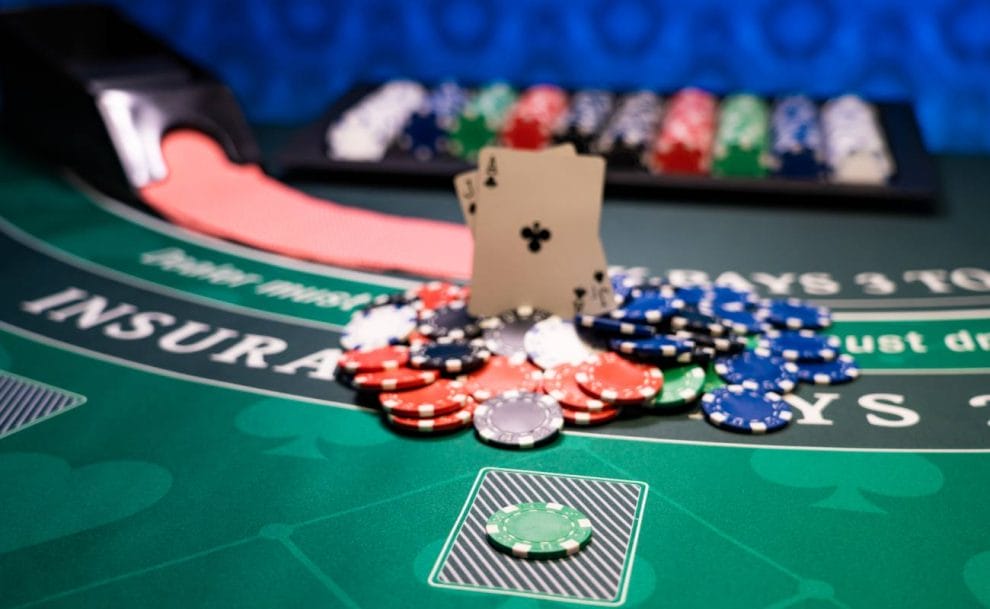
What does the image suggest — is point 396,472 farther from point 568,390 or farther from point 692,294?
point 692,294

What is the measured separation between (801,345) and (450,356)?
962mm

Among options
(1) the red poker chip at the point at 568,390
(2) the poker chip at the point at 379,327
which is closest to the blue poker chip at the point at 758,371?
(1) the red poker chip at the point at 568,390

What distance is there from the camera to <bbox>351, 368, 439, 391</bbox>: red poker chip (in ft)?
9.17

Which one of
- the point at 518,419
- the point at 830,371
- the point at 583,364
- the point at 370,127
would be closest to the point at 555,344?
the point at 583,364

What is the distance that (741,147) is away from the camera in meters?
4.44

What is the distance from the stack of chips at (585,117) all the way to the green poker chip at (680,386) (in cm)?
177

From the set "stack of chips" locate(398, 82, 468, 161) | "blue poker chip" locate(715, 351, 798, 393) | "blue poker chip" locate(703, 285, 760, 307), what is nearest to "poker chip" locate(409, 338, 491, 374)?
"blue poker chip" locate(715, 351, 798, 393)

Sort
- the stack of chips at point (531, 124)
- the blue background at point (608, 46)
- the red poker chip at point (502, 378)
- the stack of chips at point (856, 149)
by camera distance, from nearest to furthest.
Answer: the red poker chip at point (502, 378), the stack of chips at point (856, 149), the stack of chips at point (531, 124), the blue background at point (608, 46)

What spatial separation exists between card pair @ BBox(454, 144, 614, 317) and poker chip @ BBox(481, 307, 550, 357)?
0.03 metres

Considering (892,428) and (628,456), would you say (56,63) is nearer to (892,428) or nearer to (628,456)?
(628,456)

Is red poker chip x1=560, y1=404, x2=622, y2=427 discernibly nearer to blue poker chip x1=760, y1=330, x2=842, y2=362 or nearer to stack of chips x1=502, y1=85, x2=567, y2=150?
blue poker chip x1=760, y1=330, x2=842, y2=362

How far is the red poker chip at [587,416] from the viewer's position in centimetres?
270

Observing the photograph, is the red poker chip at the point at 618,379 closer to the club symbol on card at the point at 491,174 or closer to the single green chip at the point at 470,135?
the club symbol on card at the point at 491,174

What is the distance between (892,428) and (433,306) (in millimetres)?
1300
